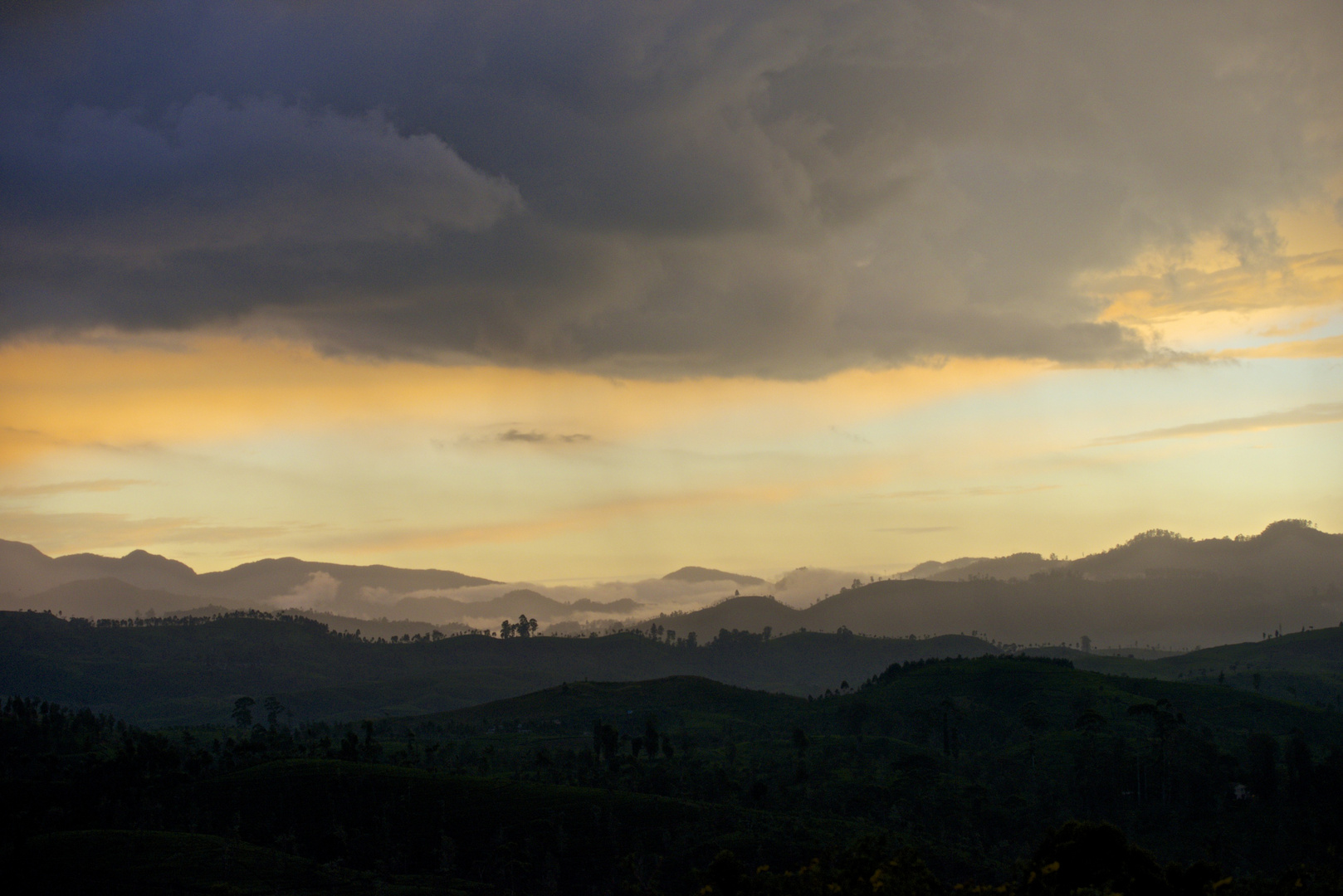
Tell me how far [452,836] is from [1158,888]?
129407 millimetres

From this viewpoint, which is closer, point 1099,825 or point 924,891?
point 924,891

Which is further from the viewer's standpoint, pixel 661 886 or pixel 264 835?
pixel 264 835

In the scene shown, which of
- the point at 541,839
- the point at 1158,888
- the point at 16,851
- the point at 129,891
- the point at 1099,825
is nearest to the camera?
the point at 1158,888

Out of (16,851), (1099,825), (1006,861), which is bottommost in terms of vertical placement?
(1006,861)

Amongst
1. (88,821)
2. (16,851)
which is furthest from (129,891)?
(88,821)

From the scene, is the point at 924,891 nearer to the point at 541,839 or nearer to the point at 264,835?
the point at 541,839

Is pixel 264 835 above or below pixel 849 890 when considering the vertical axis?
below

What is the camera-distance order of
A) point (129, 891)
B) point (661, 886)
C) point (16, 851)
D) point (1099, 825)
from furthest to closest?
point (661, 886) < point (16, 851) < point (129, 891) < point (1099, 825)

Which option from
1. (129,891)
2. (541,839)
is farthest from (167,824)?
(541,839)

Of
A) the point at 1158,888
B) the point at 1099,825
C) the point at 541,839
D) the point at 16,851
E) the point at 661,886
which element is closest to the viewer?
the point at 1158,888

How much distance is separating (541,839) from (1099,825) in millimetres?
110153

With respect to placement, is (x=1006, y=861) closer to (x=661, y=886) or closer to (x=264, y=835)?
(x=661, y=886)

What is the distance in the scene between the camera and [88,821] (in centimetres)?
19700

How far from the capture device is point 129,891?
487 ft
